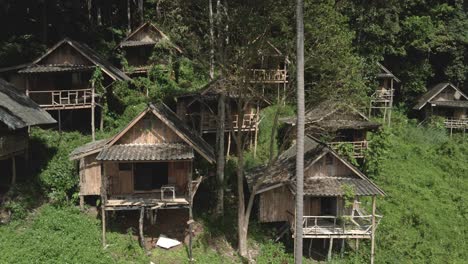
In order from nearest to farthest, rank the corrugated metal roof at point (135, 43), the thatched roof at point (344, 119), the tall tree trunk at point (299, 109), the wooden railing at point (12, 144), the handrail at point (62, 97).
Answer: the tall tree trunk at point (299, 109) < the wooden railing at point (12, 144) < the handrail at point (62, 97) < the thatched roof at point (344, 119) < the corrugated metal roof at point (135, 43)

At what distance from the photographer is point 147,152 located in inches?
772

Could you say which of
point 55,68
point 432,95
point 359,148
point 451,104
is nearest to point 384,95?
point 432,95

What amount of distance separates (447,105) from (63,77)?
35.6 metres

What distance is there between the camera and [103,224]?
1923 cm

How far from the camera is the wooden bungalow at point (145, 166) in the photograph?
19484 millimetres

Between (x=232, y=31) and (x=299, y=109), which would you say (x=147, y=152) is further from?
(x=299, y=109)

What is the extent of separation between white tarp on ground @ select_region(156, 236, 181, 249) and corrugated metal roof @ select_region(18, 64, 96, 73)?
1337cm

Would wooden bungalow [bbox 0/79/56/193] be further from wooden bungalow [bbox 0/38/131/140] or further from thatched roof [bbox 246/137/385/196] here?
thatched roof [bbox 246/137/385/196]

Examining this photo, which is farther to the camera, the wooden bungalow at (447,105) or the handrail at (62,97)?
the wooden bungalow at (447,105)

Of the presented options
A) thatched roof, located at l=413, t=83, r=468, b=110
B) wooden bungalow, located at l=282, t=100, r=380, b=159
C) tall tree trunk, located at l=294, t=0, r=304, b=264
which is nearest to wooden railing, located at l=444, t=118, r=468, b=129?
thatched roof, located at l=413, t=83, r=468, b=110

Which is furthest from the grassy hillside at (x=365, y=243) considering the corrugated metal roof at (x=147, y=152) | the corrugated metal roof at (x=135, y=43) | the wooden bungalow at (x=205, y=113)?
the corrugated metal roof at (x=135, y=43)

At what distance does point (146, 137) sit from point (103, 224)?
15.6ft

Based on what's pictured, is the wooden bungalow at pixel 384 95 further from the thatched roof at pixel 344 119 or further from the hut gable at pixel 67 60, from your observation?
the hut gable at pixel 67 60

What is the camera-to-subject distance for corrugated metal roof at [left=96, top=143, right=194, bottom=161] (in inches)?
744
